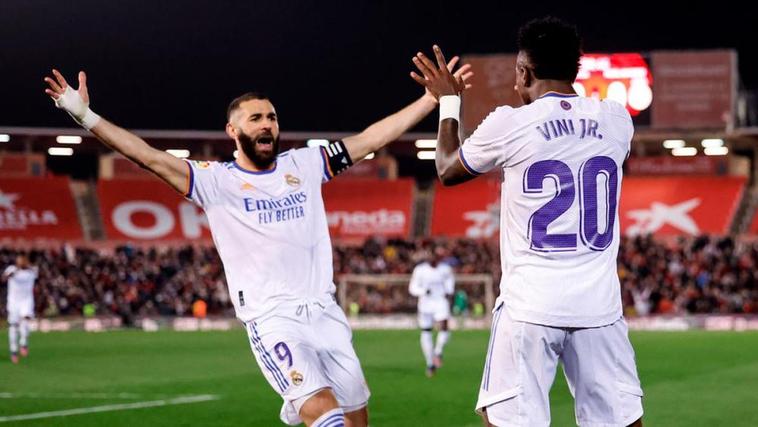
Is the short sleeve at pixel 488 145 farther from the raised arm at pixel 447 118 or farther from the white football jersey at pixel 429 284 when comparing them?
the white football jersey at pixel 429 284

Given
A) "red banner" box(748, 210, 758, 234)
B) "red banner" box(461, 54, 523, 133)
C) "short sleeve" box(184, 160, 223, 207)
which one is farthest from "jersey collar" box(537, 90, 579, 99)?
"red banner" box(748, 210, 758, 234)

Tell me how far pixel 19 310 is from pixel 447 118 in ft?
68.8

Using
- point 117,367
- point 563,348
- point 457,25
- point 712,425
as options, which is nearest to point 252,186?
point 563,348

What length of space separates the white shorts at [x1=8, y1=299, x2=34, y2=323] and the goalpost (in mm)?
15290

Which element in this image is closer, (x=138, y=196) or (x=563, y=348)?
(x=563, y=348)

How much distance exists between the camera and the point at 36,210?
151ft

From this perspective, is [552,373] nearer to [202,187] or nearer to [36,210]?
[202,187]

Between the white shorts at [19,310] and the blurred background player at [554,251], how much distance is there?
2088cm

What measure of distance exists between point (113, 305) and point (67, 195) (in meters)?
8.95

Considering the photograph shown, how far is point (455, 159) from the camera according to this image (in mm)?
5195

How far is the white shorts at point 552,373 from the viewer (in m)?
5.03

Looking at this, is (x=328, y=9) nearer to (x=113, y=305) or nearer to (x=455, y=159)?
(x=113, y=305)

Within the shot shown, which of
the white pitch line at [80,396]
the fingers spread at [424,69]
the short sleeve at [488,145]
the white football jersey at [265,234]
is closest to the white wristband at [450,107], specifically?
the fingers spread at [424,69]

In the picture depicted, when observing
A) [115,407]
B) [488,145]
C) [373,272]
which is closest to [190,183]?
[488,145]
